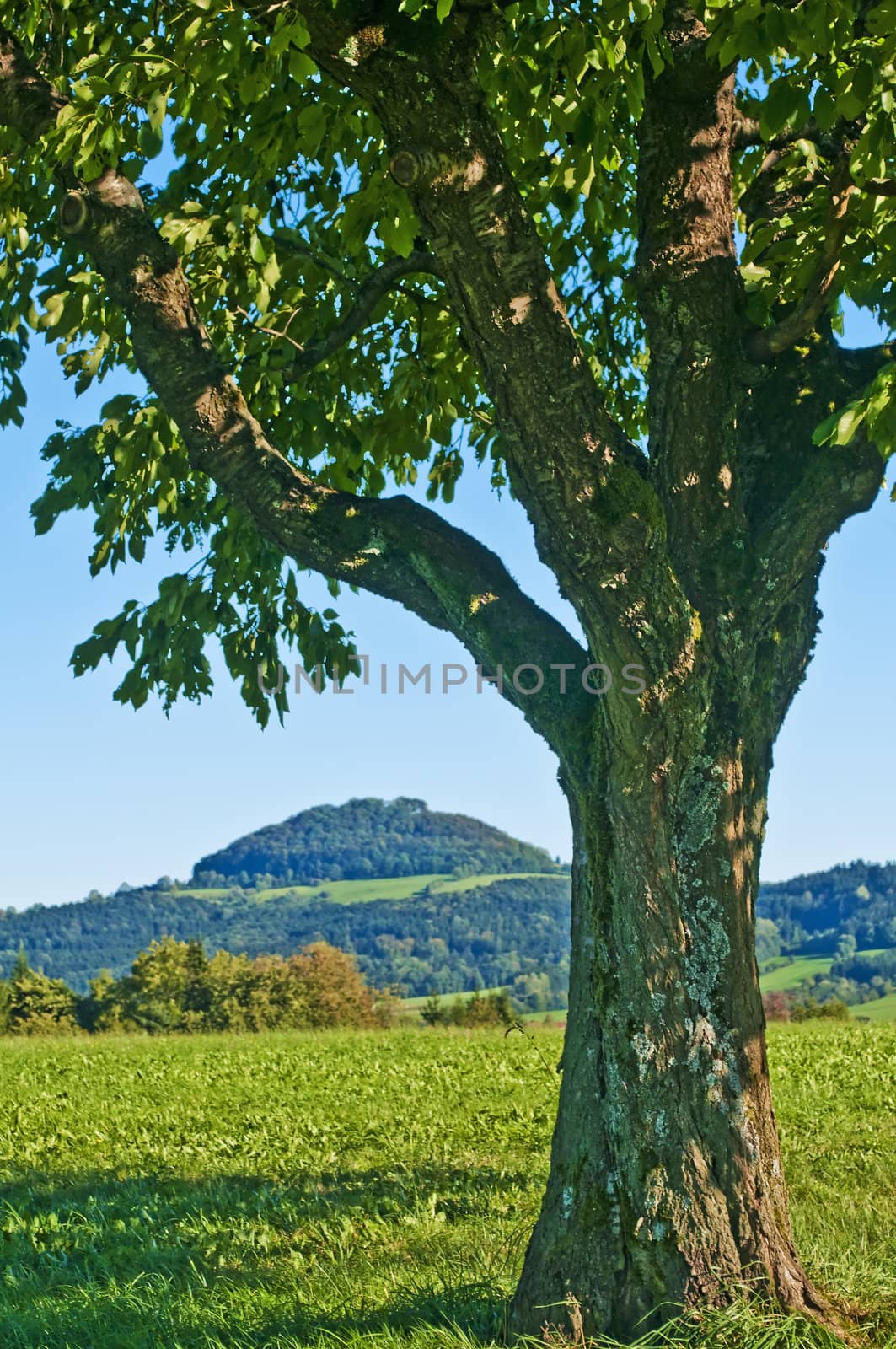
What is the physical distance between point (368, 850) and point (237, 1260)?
508 ft

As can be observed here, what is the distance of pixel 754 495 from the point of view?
536 cm

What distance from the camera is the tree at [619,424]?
15.1 ft

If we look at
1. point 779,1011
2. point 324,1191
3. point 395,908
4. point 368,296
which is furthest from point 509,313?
point 395,908

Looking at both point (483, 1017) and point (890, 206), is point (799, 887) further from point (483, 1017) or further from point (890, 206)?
point (890, 206)

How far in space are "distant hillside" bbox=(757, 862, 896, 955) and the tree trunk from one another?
82128mm

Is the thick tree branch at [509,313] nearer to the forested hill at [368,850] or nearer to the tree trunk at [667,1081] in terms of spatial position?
the tree trunk at [667,1081]

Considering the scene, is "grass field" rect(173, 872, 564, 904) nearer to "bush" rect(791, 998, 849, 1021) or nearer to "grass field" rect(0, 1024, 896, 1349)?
"bush" rect(791, 998, 849, 1021)

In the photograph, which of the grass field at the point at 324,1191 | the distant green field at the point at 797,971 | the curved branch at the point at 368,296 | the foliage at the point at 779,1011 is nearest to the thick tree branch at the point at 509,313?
the curved branch at the point at 368,296

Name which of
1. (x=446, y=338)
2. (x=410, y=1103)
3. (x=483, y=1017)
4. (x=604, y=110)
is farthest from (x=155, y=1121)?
(x=483, y=1017)

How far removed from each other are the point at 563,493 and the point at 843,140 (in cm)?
305

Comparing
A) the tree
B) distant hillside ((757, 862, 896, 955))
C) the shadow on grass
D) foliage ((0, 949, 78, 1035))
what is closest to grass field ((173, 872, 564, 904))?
distant hillside ((757, 862, 896, 955))

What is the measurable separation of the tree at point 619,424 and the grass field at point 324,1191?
87cm

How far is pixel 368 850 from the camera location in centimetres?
15962

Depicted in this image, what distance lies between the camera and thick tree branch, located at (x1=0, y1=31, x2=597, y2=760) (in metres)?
5.23
